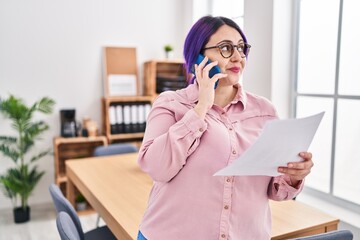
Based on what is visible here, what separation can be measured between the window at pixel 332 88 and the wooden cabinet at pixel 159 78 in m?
1.59

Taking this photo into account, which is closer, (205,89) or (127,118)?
(205,89)

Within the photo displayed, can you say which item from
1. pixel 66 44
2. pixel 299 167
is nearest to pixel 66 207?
pixel 299 167

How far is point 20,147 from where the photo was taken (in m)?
3.46

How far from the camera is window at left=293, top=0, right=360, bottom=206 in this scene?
2297 mm

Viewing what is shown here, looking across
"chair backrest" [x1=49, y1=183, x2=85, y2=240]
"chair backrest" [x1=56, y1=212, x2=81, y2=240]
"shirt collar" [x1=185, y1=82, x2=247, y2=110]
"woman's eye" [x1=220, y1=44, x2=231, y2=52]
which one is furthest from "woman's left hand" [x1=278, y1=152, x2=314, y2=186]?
"chair backrest" [x1=49, y1=183, x2=85, y2=240]

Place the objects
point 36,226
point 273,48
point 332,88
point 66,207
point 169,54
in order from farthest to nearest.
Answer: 1. point 169,54
2. point 36,226
3. point 273,48
4. point 332,88
5. point 66,207

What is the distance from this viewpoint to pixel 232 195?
108 centimetres

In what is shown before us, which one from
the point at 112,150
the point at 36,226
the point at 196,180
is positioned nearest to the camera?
the point at 196,180

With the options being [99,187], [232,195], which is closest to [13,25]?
[99,187]

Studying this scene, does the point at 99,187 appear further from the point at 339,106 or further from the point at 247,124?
the point at 339,106

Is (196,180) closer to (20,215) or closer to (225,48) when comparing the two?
(225,48)

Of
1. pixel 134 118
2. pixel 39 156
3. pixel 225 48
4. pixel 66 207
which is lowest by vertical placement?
pixel 39 156

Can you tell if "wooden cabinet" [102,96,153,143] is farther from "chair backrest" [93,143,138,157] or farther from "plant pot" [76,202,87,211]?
"plant pot" [76,202,87,211]

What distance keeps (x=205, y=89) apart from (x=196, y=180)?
0.28 metres
